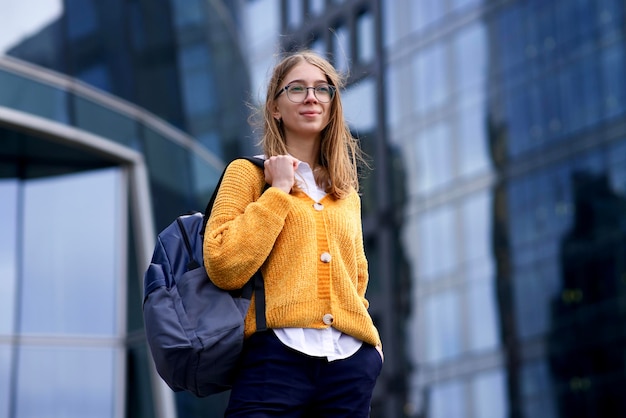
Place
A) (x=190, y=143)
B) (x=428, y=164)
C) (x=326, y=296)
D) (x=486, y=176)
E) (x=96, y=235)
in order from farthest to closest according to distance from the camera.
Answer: (x=428, y=164)
(x=486, y=176)
(x=190, y=143)
(x=96, y=235)
(x=326, y=296)

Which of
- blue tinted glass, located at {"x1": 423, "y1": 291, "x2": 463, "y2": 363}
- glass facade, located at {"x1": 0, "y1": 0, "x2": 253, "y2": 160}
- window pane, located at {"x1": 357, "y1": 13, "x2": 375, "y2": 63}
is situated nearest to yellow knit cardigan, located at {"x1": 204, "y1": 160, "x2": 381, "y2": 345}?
glass facade, located at {"x1": 0, "y1": 0, "x2": 253, "y2": 160}

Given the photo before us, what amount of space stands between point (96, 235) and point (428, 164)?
111 ft

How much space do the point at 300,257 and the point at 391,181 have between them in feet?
145

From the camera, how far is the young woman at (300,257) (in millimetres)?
→ 3631

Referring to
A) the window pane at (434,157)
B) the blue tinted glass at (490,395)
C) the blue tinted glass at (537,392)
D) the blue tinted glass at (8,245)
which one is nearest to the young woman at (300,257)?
the blue tinted glass at (8,245)

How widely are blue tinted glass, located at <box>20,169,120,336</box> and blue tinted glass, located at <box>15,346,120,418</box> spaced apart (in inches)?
8.8

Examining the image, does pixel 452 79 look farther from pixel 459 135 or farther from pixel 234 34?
pixel 234 34

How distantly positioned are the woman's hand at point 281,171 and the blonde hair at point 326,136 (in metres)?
0.16

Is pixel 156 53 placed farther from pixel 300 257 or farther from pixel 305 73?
pixel 300 257

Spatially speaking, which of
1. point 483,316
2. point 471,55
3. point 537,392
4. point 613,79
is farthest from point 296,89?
point 471,55

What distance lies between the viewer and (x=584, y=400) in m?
36.3

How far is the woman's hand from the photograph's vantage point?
3799 mm

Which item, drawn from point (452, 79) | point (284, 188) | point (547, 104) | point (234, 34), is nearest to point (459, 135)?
point (452, 79)

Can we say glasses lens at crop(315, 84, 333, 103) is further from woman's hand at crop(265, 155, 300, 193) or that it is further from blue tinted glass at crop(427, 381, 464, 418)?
blue tinted glass at crop(427, 381, 464, 418)
